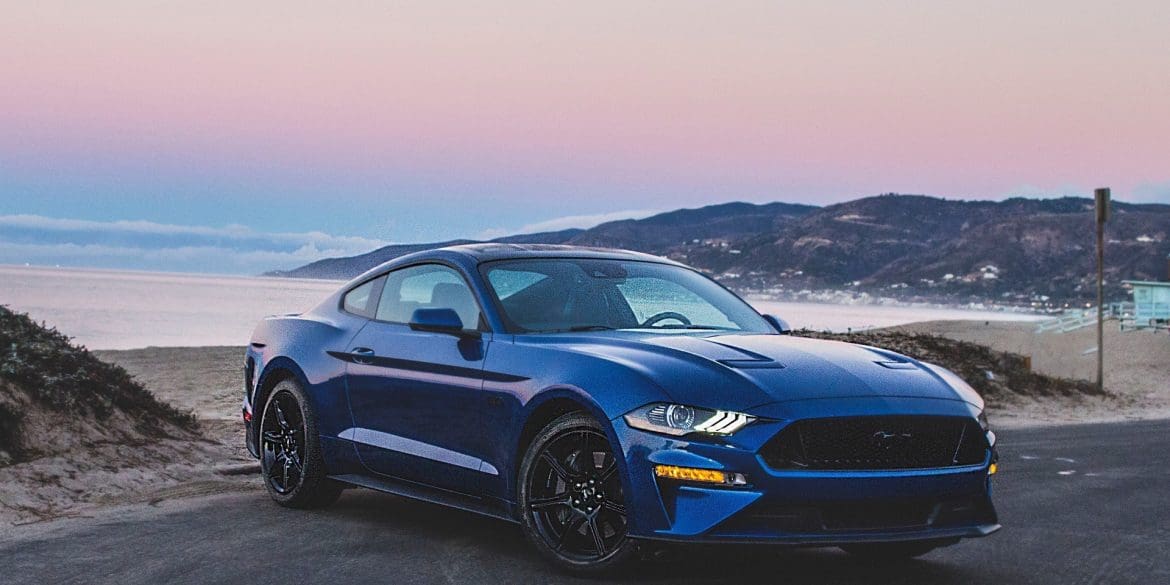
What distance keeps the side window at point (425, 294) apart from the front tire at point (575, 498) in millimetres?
1149

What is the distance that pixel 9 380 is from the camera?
10.7 meters

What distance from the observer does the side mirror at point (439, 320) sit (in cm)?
709

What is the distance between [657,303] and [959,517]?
211 cm

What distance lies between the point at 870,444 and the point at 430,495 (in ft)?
8.14

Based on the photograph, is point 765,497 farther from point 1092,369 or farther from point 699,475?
point 1092,369

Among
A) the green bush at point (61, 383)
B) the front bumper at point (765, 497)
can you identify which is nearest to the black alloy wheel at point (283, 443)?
the green bush at point (61, 383)

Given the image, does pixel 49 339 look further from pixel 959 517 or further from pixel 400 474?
pixel 959 517

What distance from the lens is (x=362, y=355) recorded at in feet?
26.5

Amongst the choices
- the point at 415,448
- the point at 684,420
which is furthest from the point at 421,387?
the point at 684,420

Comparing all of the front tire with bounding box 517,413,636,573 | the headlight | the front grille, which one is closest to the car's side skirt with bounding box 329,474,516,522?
the front tire with bounding box 517,413,636,573

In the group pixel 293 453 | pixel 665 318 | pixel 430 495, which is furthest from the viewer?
pixel 293 453

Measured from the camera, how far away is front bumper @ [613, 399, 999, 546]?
19.4 ft

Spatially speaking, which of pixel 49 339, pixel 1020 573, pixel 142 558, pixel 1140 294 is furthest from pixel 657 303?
pixel 1140 294

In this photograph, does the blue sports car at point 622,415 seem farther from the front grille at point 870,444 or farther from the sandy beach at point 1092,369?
the sandy beach at point 1092,369
